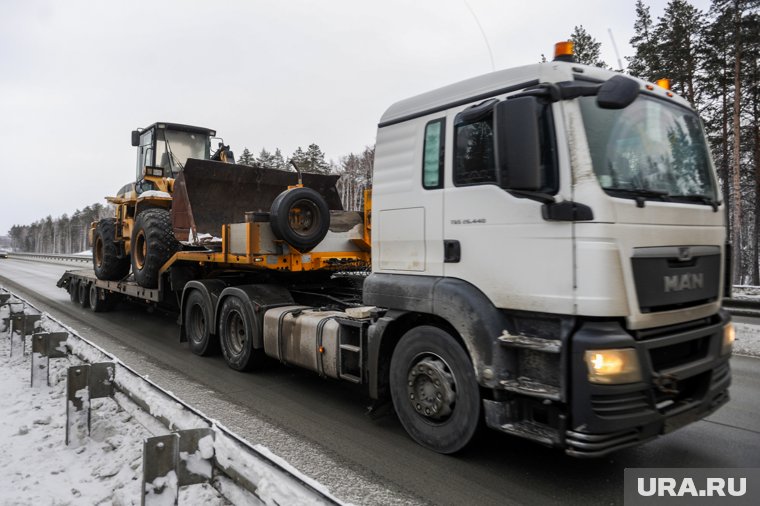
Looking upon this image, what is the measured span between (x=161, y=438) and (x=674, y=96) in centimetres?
425

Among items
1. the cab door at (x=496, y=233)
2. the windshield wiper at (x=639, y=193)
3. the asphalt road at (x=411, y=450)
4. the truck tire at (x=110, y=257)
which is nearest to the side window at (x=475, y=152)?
the cab door at (x=496, y=233)

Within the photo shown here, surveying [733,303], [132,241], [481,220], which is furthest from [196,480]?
[733,303]

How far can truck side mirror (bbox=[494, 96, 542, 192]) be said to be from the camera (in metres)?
3.12

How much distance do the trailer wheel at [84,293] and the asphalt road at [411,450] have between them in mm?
7795

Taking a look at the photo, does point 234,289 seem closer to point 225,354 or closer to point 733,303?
point 225,354

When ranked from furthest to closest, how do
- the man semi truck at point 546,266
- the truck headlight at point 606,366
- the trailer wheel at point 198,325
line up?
the trailer wheel at point 198,325
the man semi truck at point 546,266
the truck headlight at point 606,366

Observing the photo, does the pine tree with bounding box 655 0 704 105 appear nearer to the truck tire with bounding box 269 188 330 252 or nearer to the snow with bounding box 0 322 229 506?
the truck tire with bounding box 269 188 330 252

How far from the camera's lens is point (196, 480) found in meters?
2.87

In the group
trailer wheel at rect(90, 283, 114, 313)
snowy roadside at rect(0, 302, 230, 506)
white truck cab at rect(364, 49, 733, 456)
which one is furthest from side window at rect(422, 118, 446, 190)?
trailer wheel at rect(90, 283, 114, 313)

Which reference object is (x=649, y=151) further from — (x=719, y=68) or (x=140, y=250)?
(x=719, y=68)

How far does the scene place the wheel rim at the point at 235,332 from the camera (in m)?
6.68

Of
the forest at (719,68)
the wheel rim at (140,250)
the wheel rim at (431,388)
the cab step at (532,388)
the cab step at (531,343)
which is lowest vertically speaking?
the wheel rim at (431,388)

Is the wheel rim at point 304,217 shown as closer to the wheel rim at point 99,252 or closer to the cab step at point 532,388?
the cab step at point 532,388

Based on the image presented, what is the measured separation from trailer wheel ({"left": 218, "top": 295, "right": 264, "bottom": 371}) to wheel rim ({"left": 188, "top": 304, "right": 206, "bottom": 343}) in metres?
0.76
